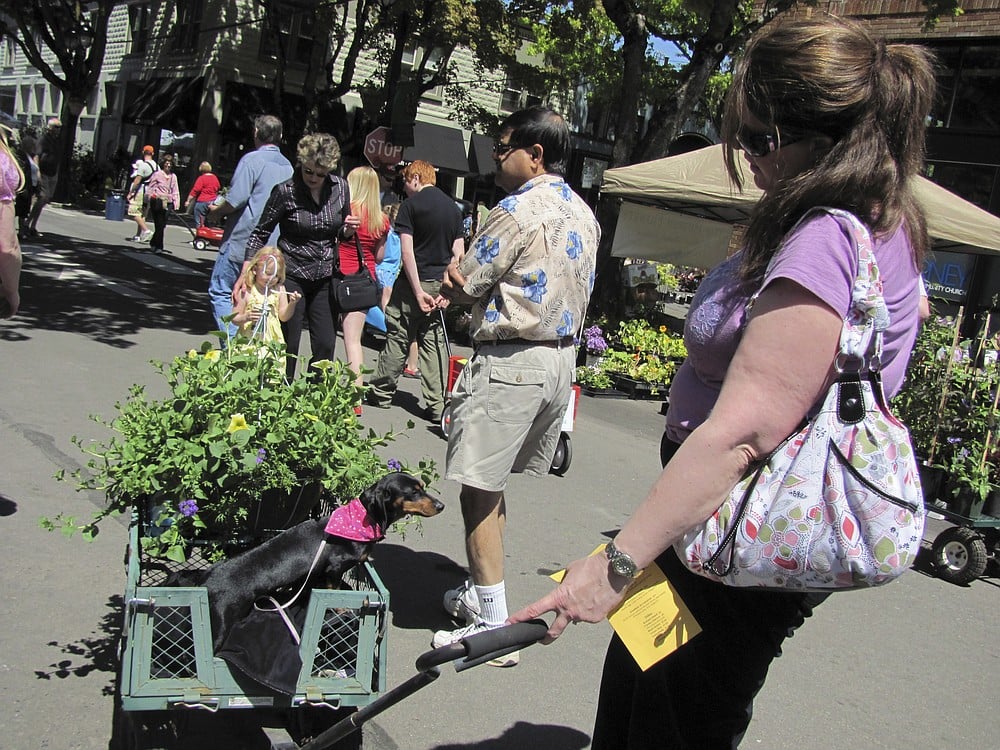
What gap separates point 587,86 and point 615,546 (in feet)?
129

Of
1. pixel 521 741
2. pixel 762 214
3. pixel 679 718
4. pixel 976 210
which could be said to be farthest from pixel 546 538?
pixel 976 210

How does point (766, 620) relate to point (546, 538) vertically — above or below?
above

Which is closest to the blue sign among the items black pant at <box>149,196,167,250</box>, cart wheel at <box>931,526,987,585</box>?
cart wheel at <box>931,526,987,585</box>

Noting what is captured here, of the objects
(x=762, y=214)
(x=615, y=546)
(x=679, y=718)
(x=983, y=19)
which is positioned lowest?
(x=679, y=718)

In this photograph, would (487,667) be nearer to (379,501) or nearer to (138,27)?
(379,501)

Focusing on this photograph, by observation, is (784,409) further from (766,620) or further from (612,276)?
(612,276)

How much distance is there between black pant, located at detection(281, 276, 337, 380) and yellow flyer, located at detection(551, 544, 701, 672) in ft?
16.0

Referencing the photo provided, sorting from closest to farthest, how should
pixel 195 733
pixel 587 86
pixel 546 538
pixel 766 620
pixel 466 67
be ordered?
1. pixel 766 620
2. pixel 195 733
3. pixel 546 538
4. pixel 466 67
5. pixel 587 86

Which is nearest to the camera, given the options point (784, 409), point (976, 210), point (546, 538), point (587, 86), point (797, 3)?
point (784, 409)

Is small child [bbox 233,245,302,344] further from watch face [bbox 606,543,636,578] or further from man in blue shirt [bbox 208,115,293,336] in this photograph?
watch face [bbox 606,543,636,578]

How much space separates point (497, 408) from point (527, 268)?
21.6 inches

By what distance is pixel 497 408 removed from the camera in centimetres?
363

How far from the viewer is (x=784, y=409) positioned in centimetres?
158

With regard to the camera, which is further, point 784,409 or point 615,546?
point 615,546
